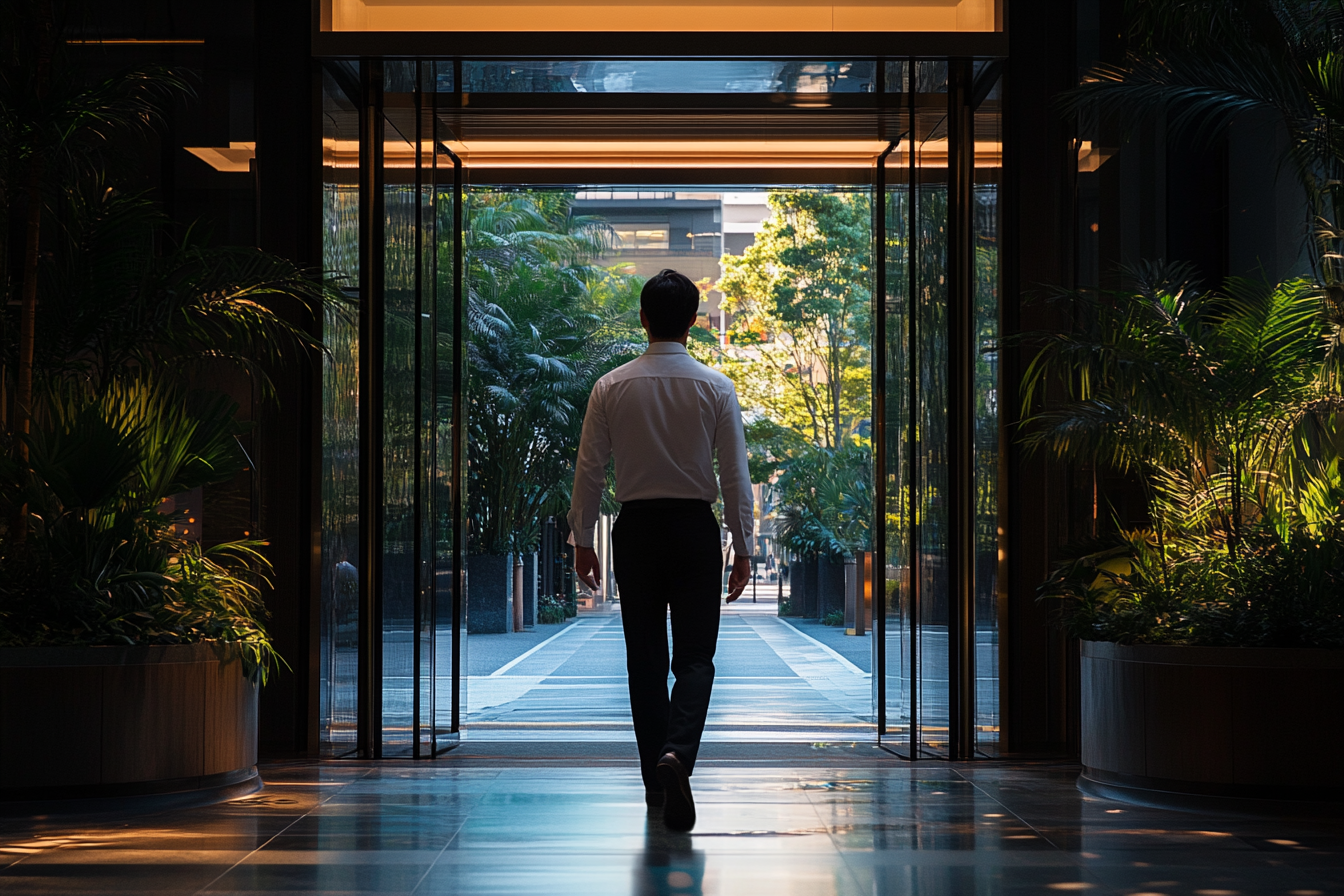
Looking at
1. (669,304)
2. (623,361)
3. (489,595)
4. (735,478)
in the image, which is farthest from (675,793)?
(623,361)

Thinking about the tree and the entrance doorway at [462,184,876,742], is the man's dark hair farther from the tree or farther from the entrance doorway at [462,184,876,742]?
the tree

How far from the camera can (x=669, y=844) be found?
10.6 feet

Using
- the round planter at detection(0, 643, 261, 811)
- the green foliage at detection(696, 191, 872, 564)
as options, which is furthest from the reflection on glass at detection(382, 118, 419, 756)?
the green foliage at detection(696, 191, 872, 564)

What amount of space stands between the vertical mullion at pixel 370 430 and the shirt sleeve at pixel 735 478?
205 cm

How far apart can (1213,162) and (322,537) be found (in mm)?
3955

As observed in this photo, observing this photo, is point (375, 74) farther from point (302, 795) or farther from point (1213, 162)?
point (1213, 162)

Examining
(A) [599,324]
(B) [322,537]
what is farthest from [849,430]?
(B) [322,537]

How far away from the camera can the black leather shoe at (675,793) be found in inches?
132

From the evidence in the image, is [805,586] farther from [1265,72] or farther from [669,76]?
[1265,72]

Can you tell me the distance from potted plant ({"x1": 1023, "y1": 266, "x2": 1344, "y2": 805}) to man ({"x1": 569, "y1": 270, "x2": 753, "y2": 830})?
119cm

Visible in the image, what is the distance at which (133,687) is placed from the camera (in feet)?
12.3

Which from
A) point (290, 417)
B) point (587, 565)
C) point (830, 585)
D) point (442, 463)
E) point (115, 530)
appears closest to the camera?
point (587, 565)

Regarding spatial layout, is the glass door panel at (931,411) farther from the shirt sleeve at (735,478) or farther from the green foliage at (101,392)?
the green foliage at (101,392)

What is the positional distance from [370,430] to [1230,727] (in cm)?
327
